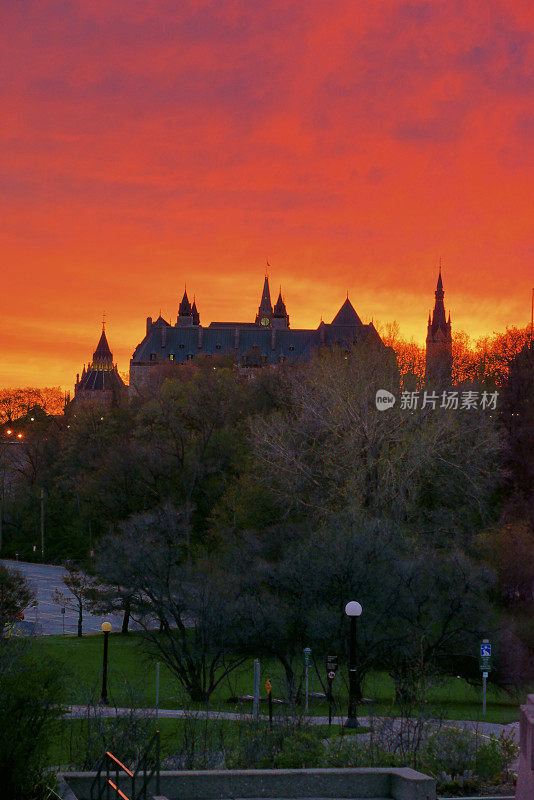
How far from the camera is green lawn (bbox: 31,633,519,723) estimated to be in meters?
26.7

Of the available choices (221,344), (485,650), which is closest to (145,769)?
(485,650)

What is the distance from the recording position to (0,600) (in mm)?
39594

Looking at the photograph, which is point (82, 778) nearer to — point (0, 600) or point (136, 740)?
point (136, 740)

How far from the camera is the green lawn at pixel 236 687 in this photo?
87.6ft

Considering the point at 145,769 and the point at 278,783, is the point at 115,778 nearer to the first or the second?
the point at 145,769

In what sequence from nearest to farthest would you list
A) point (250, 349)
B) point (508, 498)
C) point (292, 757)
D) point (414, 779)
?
point (414, 779), point (292, 757), point (508, 498), point (250, 349)

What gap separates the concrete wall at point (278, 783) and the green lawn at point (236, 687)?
416 inches

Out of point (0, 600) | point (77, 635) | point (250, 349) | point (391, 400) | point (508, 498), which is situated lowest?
point (77, 635)

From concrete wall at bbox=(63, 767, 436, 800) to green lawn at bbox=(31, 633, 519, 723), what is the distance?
34.7ft

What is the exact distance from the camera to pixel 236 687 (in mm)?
33375

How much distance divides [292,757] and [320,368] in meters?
36.8

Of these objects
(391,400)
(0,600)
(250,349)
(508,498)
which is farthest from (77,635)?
(250,349)

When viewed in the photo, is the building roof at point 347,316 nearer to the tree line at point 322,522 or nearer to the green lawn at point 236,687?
the tree line at point 322,522

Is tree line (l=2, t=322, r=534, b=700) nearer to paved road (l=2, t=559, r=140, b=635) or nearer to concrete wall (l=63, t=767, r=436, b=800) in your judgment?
paved road (l=2, t=559, r=140, b=635)
